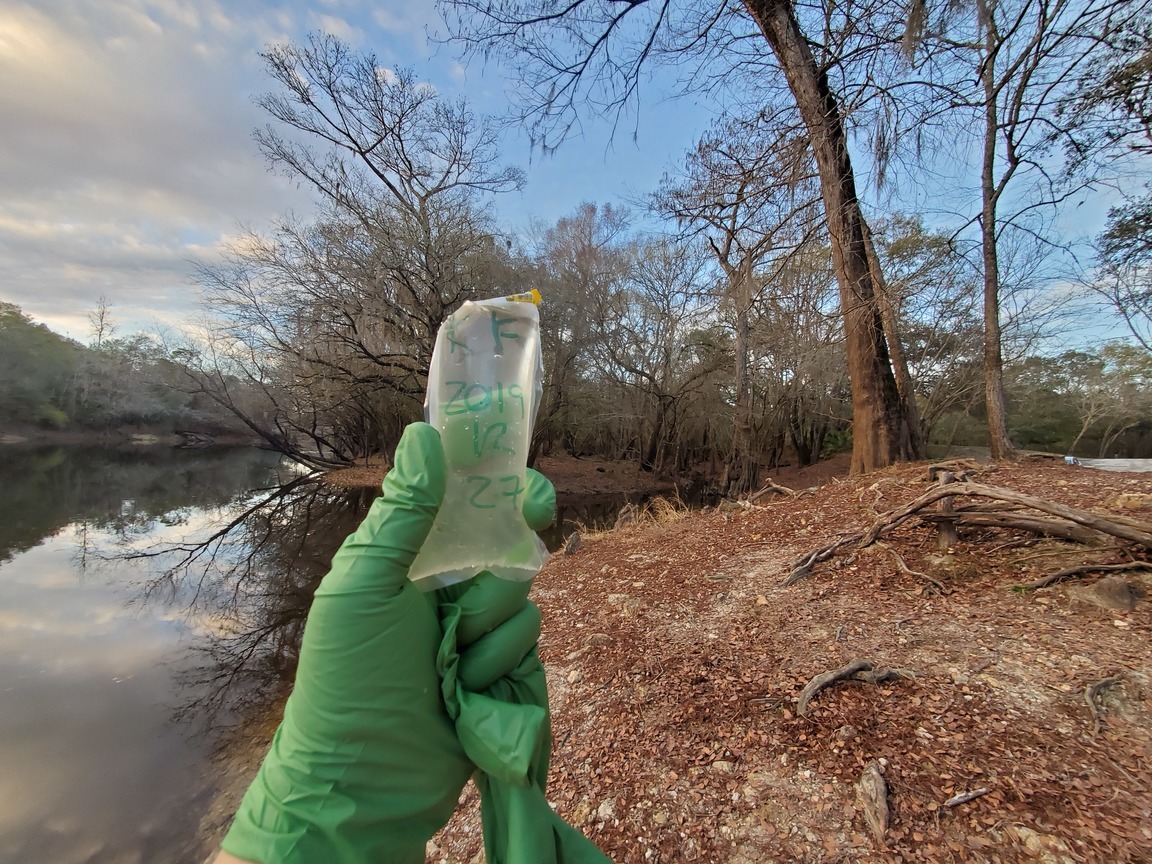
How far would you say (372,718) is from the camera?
37.7 inches

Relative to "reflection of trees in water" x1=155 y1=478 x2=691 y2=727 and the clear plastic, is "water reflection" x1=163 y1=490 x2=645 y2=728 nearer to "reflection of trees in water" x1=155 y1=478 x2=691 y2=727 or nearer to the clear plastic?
"reflection of trees in water" x1=155 y1=478 x2=691 y2=727

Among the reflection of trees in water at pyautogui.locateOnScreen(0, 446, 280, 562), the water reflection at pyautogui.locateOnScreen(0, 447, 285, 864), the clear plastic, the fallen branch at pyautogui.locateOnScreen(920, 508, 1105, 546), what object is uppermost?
the clear plastic

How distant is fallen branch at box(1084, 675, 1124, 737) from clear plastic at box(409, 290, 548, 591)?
261cm

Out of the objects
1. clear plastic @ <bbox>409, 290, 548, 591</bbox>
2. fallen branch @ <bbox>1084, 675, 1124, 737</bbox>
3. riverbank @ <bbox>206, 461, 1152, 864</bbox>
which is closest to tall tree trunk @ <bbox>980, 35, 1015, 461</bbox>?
riverbank @ <bbox>206, 461, 1152, 864</bbox>

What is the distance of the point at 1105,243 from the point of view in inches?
328

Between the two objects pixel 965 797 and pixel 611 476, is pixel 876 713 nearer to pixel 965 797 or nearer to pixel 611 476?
pixel 965 797

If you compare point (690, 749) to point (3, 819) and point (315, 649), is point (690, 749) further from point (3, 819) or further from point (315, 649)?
point (3, 819)

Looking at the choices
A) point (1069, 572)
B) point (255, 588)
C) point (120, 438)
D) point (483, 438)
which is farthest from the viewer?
point (120, 438)

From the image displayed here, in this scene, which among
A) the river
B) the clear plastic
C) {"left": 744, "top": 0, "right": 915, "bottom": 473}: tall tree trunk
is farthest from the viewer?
{"left": 744, "top": 0, "right": 915, "bottom": 473}: tall tree trunk

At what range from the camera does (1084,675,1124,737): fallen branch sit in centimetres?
205

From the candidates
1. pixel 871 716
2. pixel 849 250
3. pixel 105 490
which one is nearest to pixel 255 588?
pixel 871 716

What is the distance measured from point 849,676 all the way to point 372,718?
105 inches

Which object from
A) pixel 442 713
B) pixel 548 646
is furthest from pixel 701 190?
pixel 442 713

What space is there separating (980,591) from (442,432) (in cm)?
387
